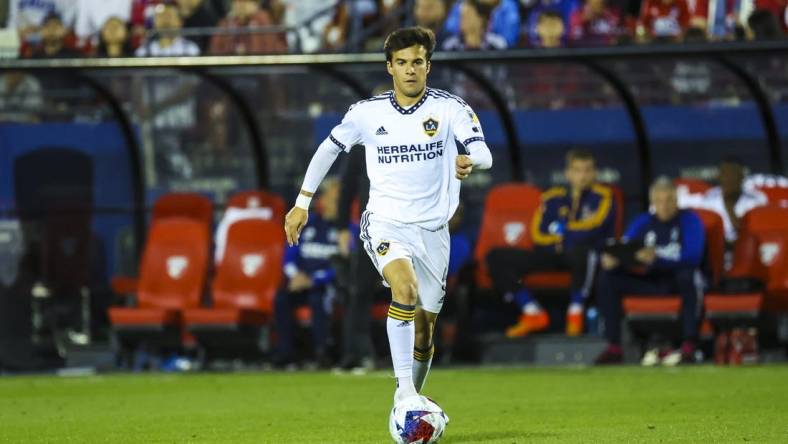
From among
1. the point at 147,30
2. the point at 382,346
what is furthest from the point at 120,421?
the point at 147,30

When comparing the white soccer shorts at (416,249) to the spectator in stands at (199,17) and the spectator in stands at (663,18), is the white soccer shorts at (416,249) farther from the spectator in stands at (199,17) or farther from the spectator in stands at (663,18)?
the spectator in stands at (199,17)

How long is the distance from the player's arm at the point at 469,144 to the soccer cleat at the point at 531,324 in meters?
7.34

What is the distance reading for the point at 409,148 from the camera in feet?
27.5

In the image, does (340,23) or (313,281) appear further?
(340,23)

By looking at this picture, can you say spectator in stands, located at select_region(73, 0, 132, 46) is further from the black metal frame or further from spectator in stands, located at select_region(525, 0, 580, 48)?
spectator in stands, located at select_region(525, 0, 580, 48)

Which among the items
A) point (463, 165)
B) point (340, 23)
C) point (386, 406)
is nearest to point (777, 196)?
point (340, 23)

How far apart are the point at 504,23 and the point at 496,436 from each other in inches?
396

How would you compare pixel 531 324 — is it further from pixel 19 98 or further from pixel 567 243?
pixel 19 98

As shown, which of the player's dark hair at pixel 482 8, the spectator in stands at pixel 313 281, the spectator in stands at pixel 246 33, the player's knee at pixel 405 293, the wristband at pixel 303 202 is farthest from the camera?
the spectator in stands at pixel 246 33

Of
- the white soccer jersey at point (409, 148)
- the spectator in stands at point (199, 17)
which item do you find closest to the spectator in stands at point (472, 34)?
the spectator in stands at point (199, 17)

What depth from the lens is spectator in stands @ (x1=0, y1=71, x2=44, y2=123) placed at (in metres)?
17.2

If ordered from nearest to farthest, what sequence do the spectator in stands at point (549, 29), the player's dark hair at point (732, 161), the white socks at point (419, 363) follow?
the white socks at point (419, 363) → the player's dark hair at point (732, 161) → the spectator in stands at point (549, 29)

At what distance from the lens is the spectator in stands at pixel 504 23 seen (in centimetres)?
1753

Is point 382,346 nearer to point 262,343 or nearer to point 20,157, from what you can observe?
point 262,343
